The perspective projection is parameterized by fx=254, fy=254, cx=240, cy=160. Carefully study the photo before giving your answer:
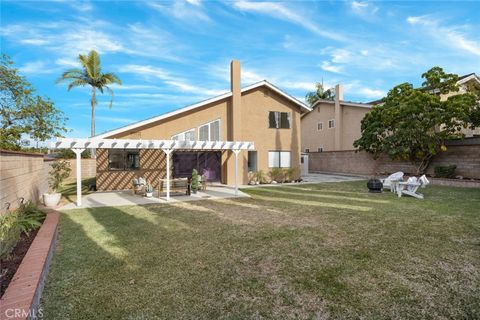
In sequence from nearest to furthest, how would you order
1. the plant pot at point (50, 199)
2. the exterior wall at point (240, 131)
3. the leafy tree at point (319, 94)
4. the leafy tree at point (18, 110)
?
the plant pot at point (50, 199) < the leafy tree at point (18, 110) < the exterior wall at point (240, 131) < the leafy tree at point (319, 94)

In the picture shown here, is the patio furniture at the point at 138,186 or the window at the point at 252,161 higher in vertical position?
the window at the point at 252,161

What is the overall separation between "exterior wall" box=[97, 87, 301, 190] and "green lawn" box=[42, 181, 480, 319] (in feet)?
24.5

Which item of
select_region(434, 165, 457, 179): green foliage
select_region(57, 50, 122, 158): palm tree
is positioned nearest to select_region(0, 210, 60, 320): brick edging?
select_region(434, 165, 457, 179): green foliage

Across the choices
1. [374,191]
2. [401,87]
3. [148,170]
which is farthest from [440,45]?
[148,170]

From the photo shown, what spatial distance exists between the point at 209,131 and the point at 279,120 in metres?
5.31

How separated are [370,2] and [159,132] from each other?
12.6 m

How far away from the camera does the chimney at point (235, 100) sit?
16.7 m

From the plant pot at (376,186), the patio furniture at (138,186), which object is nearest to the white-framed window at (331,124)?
the plant pot at (376,186)

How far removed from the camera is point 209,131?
1672 centimetres

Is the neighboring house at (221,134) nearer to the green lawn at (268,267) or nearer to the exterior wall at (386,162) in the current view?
the green lawn at (268,267)

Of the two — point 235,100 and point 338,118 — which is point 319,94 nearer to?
point 338,118

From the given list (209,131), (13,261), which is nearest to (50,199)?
(13,261)

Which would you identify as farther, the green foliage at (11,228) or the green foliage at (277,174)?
the green foliage at (277,174)

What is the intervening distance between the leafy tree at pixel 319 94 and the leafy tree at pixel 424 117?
24.0 m
